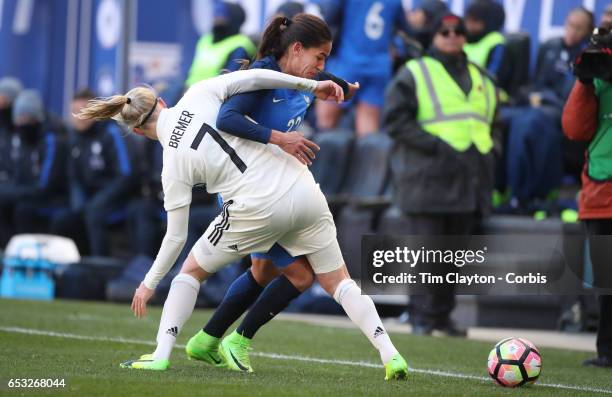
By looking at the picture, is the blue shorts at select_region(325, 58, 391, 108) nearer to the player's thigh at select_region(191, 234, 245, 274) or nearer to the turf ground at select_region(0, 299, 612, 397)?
the turf ground at select_region(0, 299, 612, 397)

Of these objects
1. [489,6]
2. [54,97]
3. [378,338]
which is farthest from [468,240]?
[54,97]

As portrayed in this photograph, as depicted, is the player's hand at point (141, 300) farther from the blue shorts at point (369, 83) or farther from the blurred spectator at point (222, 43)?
the blurred spectator at point (222, 43)

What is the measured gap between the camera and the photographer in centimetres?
775

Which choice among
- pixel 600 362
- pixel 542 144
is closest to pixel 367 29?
pixel 542 144

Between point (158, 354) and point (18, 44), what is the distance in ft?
44.5

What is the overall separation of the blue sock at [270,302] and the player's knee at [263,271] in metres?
0.06

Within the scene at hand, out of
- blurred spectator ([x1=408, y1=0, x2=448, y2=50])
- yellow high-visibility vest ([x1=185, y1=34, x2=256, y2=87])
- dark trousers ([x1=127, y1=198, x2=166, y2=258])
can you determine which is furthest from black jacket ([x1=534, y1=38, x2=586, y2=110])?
dark trousers ([x1=127, y1=198, x2=166, y2=258])

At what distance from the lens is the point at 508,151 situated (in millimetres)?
11539

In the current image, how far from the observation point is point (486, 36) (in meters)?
12.0

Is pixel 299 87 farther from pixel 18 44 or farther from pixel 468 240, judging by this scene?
pixel 18 44

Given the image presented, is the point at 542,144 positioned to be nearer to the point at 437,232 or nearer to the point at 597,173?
the point at 437,232

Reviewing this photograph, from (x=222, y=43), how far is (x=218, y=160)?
7.33m

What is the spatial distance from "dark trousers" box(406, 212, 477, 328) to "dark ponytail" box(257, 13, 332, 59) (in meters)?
3.73

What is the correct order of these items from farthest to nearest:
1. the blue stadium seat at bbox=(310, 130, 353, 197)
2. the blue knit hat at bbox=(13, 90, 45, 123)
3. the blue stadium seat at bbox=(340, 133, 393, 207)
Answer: the blue knit hat at bbox=(13, 90, 45, 123)
the blue stadium seat at bbox=(310, 130, 353, 197)
the blue stadium seat at bbox=(340, 133, 393, 207)
